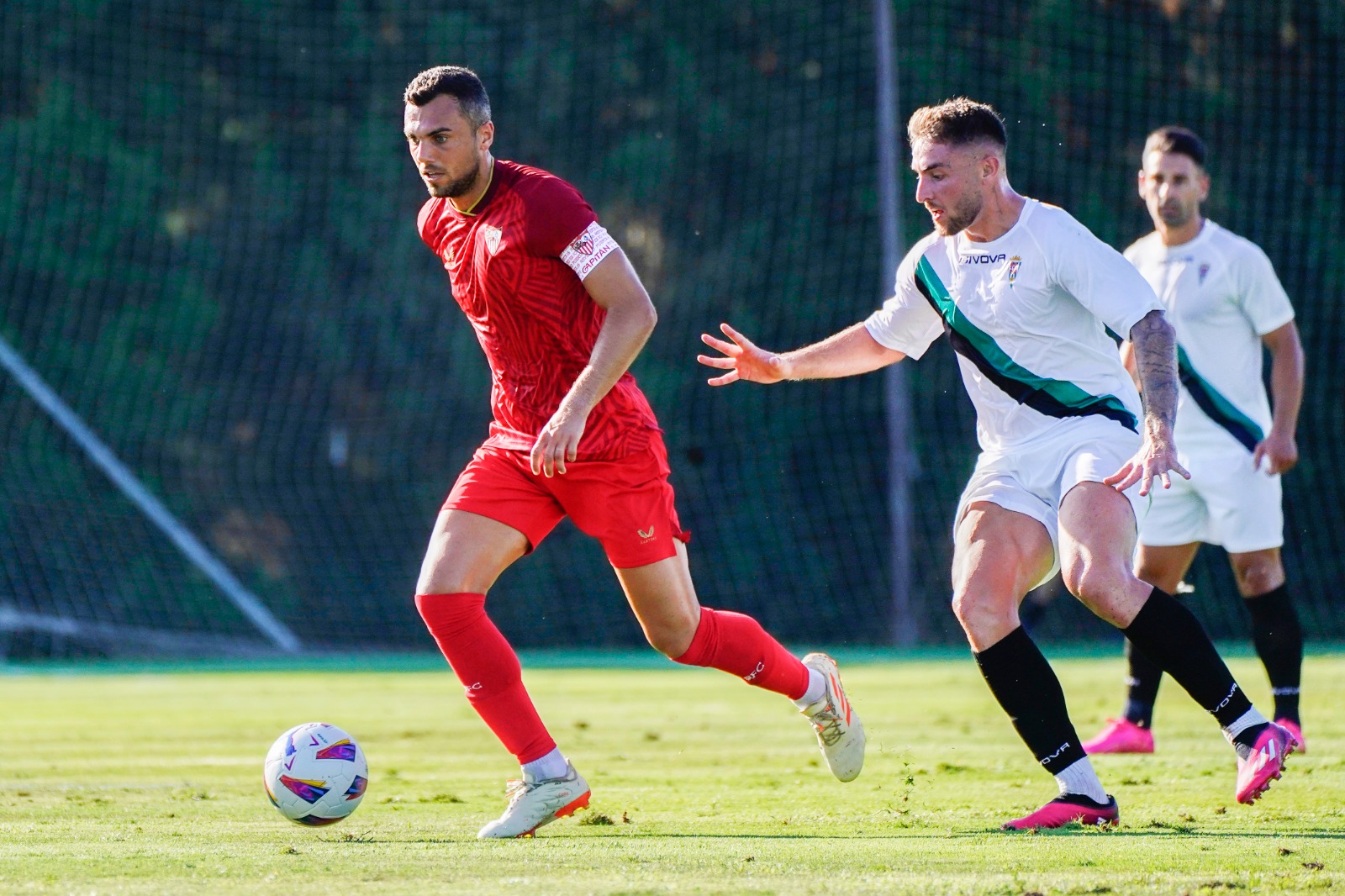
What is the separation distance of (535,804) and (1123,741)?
9.65 feet

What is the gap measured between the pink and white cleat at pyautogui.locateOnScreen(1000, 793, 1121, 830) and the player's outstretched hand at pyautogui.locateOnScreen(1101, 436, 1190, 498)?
2.70 ft

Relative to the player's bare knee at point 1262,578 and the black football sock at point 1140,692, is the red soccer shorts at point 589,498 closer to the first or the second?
the black football sock at point 1140,692

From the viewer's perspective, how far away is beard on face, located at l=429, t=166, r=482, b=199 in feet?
16.3

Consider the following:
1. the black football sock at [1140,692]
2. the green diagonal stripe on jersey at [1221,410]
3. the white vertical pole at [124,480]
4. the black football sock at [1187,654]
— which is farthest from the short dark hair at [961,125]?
the white vertical pole at [124,480]

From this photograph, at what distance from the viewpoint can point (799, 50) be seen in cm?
1800

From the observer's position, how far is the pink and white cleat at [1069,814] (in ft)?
15.0

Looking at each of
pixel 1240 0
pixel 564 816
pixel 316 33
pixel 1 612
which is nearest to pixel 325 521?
pixel 1 612

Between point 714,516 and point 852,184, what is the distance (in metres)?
3.55

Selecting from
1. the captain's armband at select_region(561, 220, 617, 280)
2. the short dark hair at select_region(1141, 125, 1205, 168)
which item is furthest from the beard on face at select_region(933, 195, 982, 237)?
the short dark hair at select_region(1141, 125, 1205, 168)

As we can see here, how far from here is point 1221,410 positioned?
703cm

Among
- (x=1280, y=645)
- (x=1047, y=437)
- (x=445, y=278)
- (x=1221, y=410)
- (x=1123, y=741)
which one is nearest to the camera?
(x=1047, y=437)

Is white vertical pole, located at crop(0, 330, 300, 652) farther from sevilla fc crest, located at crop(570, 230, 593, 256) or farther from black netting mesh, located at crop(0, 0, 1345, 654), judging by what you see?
sevilla fc crest, located at crop(570, 230, 593, 256)

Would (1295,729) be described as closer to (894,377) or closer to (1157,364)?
(1157,364)

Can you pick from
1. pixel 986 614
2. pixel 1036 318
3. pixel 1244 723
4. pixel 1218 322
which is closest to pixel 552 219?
pixel 1036 318
